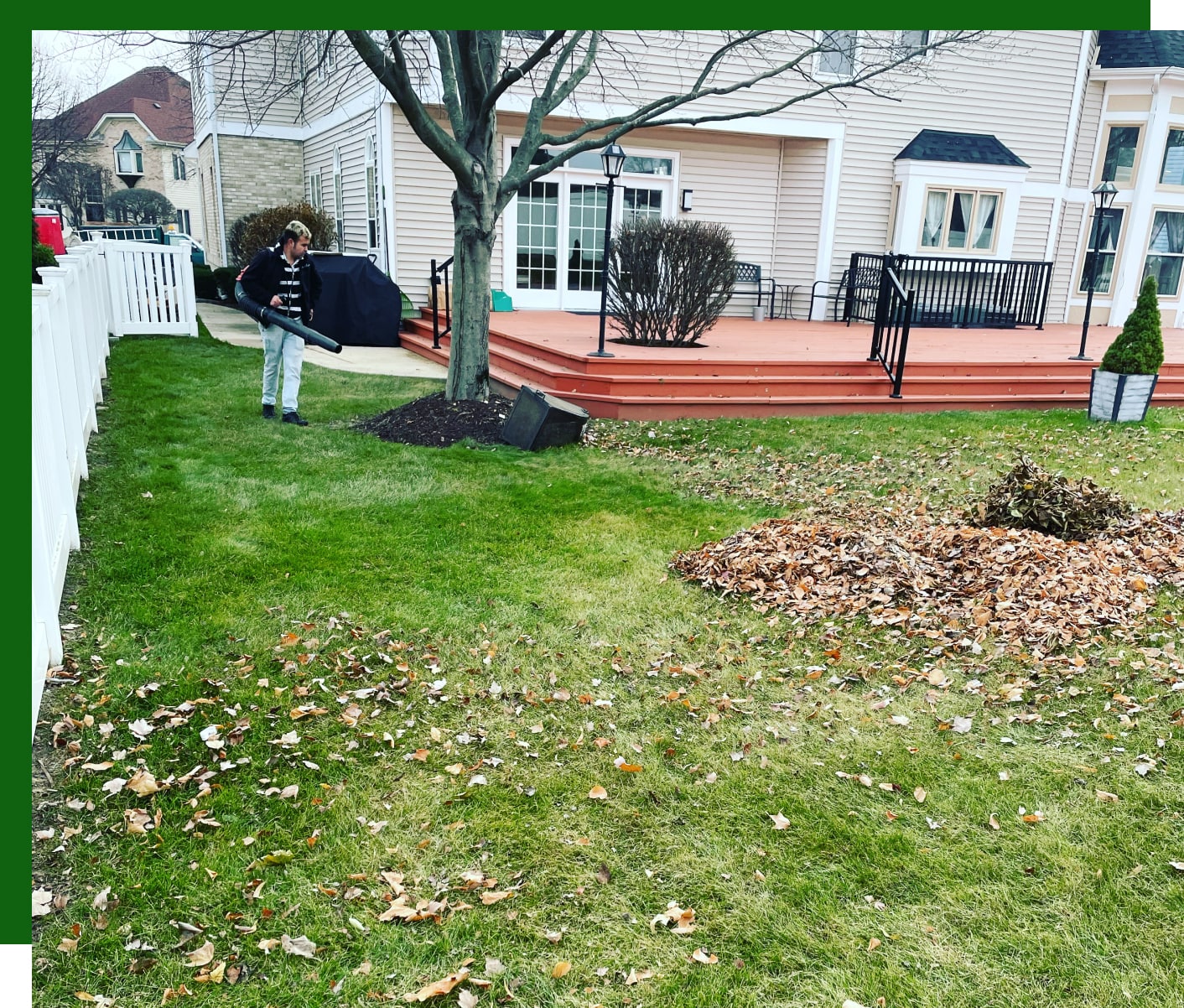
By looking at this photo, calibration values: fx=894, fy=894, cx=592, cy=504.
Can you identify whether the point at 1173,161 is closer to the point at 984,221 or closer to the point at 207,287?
the point at 984,221

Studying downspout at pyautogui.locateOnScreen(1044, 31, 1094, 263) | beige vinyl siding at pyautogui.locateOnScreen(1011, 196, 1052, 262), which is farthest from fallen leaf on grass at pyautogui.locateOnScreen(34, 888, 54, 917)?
downspout at pyautogui.locateOnScreen(1044, 31, 1094, 263)

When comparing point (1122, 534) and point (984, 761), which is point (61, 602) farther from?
point (1122, 534)

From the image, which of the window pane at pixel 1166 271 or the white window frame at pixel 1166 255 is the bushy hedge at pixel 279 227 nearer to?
the white window frame at pixel 1166 255

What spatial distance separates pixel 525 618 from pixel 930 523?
3170 millimetres

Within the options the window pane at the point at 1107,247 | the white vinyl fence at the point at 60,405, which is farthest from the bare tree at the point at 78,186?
the window pane at the point at 1107,247

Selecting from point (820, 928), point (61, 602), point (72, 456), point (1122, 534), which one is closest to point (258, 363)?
point (72, 456)

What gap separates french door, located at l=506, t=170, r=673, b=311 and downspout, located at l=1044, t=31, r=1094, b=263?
7846 millimetres

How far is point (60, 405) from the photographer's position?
4.83m

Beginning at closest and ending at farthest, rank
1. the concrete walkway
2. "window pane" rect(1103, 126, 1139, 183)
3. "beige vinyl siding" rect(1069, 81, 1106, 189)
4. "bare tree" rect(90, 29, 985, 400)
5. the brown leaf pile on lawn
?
the brown leaf pile on lawn → "bare tree" rect(90, 29, 985, 400) → the concrete walkway → "beige vinyl siding" rect(1069, 81, 1106, 189) → "window pane" rect(1103, 126, 1139, 183)

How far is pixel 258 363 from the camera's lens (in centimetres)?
1177

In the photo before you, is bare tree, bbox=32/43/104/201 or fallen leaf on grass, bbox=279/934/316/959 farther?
bare tree, bbox=32/43/104/201

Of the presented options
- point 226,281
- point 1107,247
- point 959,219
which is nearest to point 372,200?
point 226,281

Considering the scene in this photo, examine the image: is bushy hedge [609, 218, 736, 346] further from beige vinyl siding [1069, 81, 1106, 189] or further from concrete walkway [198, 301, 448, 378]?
beige vinyl siding [1069, 81, 1106, 189]

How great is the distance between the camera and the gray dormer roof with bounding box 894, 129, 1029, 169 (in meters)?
16.6
